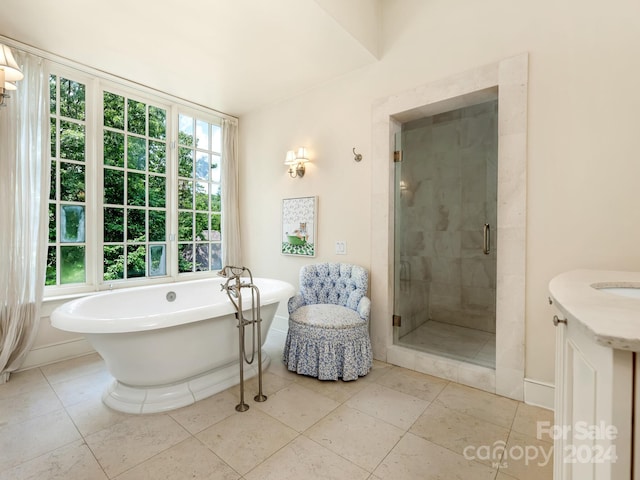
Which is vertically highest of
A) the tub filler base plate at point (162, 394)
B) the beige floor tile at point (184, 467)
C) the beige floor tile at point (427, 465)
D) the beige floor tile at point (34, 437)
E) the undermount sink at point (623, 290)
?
the undermount sink at point (623, 290)

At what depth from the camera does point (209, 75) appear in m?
3.04

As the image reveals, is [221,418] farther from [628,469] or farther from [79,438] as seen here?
[628,469]

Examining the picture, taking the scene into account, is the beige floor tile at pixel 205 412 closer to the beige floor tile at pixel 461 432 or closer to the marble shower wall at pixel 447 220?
the beige floor tile at pixel 461 432

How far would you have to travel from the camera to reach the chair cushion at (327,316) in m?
2.40

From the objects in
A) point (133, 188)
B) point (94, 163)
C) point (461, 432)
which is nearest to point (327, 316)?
point (461, 432)

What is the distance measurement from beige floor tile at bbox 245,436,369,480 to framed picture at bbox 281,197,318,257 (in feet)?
6.32

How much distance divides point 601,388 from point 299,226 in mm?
2935

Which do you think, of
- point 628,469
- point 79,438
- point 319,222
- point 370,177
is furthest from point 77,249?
point 628,469

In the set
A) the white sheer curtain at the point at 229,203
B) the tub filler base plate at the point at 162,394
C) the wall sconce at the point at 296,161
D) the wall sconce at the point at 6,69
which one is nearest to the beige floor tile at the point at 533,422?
the tub filler base plate at the point at 162,394

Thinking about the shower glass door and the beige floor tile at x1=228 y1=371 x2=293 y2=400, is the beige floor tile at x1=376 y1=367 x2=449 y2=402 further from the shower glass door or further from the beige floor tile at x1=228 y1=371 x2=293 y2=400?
the beige floor tile at x1=228 y1=371 x2=293 y2=400

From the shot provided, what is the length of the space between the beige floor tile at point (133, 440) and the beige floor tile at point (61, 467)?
0.04 meters

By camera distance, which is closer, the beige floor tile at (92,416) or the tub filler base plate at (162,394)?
the beige floor tile at (92,416)

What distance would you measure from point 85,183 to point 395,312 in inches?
126

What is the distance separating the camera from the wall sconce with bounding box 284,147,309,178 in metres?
3.26
